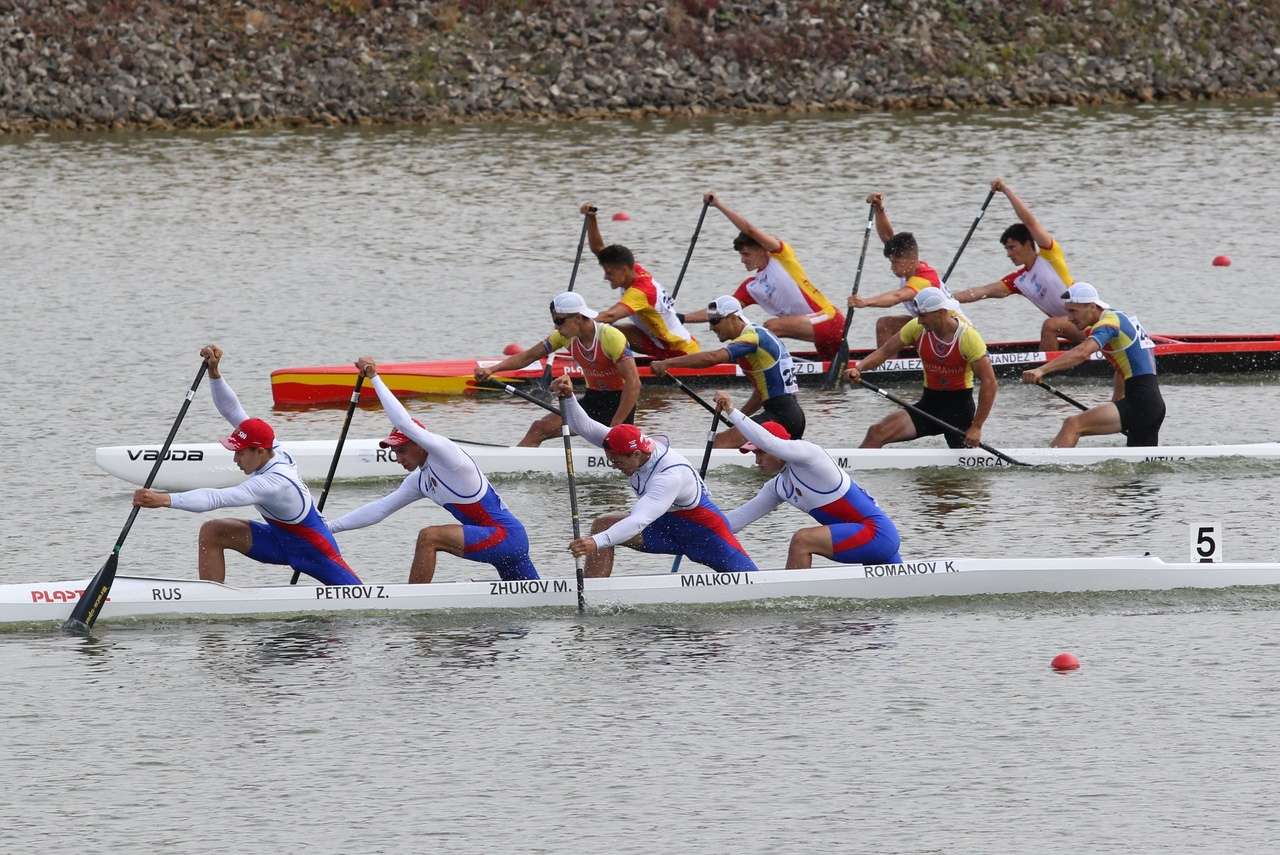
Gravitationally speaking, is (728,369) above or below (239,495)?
below

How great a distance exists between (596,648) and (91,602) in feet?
11.3

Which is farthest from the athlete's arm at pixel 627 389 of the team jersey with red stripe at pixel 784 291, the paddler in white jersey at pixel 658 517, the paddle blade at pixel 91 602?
the paddle blade at pixel 91 602

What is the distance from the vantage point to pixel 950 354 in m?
18.8

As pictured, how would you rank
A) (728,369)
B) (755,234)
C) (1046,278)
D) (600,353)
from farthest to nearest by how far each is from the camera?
(728,369)
(1046,278)
(755,234)
(600,353)

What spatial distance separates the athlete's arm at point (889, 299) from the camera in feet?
66.8

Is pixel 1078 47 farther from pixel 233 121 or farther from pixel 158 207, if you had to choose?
pixel 158 207

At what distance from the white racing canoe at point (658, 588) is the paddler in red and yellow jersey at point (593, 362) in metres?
3.53

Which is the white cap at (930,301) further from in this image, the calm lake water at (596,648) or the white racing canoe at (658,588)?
the white racing canoe at (658,588)

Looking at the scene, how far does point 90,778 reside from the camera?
12125mm

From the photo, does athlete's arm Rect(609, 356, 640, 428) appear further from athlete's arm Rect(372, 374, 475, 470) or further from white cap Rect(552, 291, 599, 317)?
athlete's arm Rect(372, 374, 475, 470)

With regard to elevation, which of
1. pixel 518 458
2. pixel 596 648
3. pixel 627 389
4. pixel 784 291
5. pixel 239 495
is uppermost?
pixel 239 495

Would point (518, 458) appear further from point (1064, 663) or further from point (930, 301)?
point (1064, 663)

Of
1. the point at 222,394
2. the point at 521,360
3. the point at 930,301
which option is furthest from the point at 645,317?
the point at 222,394

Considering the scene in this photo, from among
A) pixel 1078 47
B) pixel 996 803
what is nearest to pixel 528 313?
pixel 996 803
